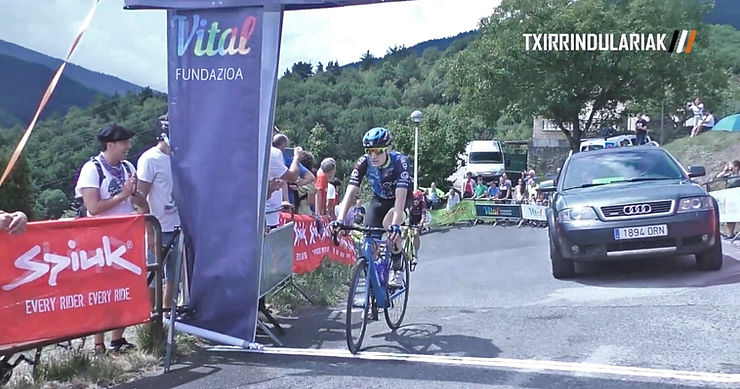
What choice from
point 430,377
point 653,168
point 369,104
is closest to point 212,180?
point 430,377

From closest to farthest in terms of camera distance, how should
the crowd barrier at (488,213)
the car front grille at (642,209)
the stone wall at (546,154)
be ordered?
the car front grille at (642,209)
the crowd barrier at (488,213)
the stone wall at (546,154)

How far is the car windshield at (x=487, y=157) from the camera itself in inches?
1960

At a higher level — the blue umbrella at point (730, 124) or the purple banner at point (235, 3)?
the blue umbrella at point (730, 124)

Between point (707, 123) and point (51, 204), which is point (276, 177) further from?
point (707, 123)

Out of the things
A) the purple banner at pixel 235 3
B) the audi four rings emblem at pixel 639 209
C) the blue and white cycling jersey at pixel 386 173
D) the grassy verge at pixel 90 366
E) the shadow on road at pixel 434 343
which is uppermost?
the purple banner at pixel 235 3

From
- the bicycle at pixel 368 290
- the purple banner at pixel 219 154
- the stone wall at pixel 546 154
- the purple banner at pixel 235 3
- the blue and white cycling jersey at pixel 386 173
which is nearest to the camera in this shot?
the purple banner at pixel 235 3

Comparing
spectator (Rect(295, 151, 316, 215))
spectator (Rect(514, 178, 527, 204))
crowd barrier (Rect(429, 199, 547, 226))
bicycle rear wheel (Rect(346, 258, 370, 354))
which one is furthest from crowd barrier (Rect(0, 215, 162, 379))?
spectator (Rect(514, 178, 527, 204))

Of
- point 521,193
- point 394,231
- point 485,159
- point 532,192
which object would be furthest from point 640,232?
point 485,159

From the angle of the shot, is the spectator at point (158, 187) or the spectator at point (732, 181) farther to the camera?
the spectator at point (732, 181)

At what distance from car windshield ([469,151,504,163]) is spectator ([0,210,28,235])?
45833 millimetres

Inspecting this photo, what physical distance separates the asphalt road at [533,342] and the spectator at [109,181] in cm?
69

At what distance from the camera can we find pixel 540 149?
63594 millimetres

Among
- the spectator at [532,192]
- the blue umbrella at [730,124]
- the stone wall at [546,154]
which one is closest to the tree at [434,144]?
the stone wall at [546,154]

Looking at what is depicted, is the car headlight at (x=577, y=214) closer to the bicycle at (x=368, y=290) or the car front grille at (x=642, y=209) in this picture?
the car front grille at (x=642, y=209)
